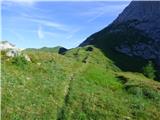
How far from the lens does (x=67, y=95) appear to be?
1757 inches

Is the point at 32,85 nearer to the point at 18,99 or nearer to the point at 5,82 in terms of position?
the point at 5,82

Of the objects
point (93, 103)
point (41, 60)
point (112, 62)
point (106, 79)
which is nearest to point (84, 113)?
point (93, 103)


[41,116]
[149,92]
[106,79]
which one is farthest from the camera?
[106,79]

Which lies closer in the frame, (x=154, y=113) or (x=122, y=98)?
(x=154, y=113)

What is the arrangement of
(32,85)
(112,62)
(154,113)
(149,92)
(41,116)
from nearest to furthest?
(41,116) < (154,113) < (32,85) < (149,92) < (112,62)

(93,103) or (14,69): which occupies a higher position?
(14,69)

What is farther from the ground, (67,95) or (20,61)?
(20,61)

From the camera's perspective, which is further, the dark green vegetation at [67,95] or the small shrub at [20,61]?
the small shrub at [20,61]

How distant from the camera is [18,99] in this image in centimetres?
3894

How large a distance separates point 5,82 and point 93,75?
21.1 metres

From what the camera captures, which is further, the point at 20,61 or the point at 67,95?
the point at 20,61

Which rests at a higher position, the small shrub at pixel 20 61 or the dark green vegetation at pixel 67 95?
the small shrub at pixel 20 61

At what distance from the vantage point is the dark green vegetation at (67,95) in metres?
37.8

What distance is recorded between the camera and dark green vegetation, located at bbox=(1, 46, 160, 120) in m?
37.8
